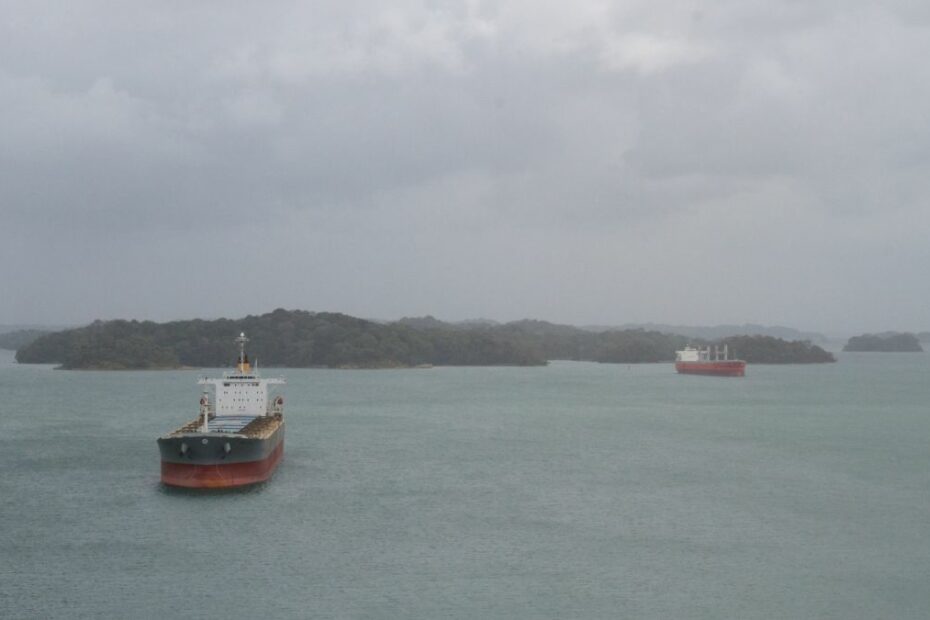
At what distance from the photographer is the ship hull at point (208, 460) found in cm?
3334

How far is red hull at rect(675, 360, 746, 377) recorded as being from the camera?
139125mm

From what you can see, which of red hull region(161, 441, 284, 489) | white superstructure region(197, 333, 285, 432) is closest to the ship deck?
white superstructure region(197, 333, 285, 432)

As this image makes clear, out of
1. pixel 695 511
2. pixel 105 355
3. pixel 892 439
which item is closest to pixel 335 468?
pixel 695 511

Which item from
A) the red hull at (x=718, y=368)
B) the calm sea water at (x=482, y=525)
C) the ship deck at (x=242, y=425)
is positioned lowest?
the calm sea water at (x=482, y=525)

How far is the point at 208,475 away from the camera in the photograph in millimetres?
33781

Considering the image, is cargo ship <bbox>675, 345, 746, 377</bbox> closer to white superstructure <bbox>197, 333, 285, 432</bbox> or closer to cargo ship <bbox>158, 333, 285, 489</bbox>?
white superstructure <bbox>197, 333, 285, 432</bbox>

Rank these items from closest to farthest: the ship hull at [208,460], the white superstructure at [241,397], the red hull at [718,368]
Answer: the ship hull at [208,460]
the white superstructure at [241,397]
the red hull at [718,368]

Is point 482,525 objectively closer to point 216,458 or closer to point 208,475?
point 216,458

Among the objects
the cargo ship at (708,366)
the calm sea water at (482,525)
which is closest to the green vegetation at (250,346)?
the cargo ship at (708,366)

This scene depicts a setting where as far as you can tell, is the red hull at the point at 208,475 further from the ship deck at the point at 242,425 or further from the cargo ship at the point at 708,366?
the cargo ship at the point at 708,366

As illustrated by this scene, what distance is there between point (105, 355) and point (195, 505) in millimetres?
127048

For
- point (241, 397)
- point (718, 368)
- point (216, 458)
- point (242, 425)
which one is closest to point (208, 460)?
point (216, 458)

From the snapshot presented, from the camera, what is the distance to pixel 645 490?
3625cm

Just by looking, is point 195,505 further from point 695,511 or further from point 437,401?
point 437,401
